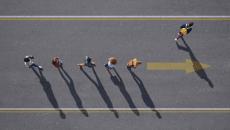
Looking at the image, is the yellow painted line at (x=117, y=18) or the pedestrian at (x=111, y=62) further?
the yellow painted line at (x=117, y=18)

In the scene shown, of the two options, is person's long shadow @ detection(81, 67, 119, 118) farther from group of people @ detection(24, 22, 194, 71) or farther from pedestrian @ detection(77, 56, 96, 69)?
group of people @ detection(24, 22, 194, 71)

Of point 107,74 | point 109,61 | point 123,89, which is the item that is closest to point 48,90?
point 107,74

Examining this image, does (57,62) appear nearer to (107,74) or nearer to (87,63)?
(87,63)

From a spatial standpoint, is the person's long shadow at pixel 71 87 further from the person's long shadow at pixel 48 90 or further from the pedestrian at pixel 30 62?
the pedestrian at pixel 30 62
